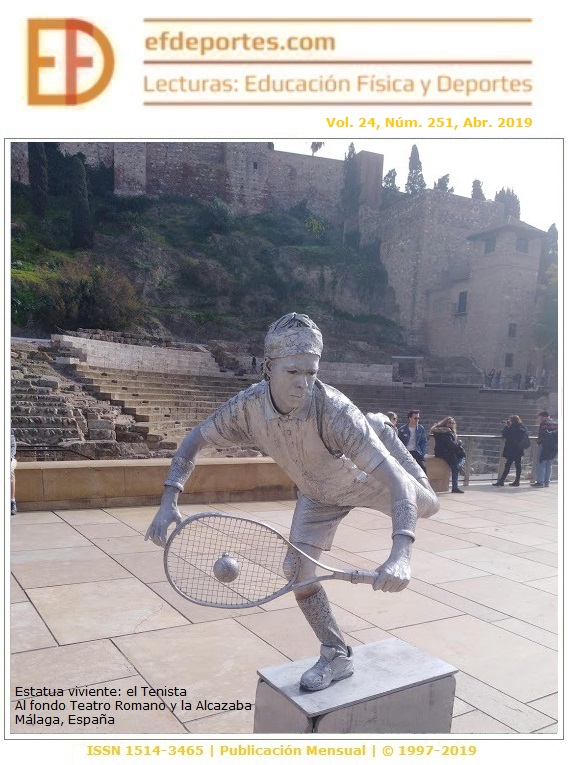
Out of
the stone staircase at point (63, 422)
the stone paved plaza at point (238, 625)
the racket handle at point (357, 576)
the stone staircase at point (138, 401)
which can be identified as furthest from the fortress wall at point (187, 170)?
the racket handle at point (357, 576)

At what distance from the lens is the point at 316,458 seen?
2457mm

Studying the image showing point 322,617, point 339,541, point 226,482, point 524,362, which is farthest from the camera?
point 524,362

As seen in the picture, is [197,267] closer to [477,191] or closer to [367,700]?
[477,191]

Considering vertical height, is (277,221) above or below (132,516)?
above

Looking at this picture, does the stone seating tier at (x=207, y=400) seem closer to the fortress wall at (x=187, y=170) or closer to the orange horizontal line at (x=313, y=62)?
the orange horizontal line at (x=313, y=62)

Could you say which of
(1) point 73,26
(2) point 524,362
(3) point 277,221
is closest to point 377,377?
(2) point 524,362

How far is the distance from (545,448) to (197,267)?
1355 inches

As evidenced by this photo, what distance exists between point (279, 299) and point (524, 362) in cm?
1772

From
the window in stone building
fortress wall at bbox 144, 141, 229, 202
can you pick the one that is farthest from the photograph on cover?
fortress wall at bbox 144, 141, 229, 202

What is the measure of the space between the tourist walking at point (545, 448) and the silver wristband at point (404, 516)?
8896mm

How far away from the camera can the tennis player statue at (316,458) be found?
7.39 ft

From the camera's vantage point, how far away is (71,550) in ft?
17.8
